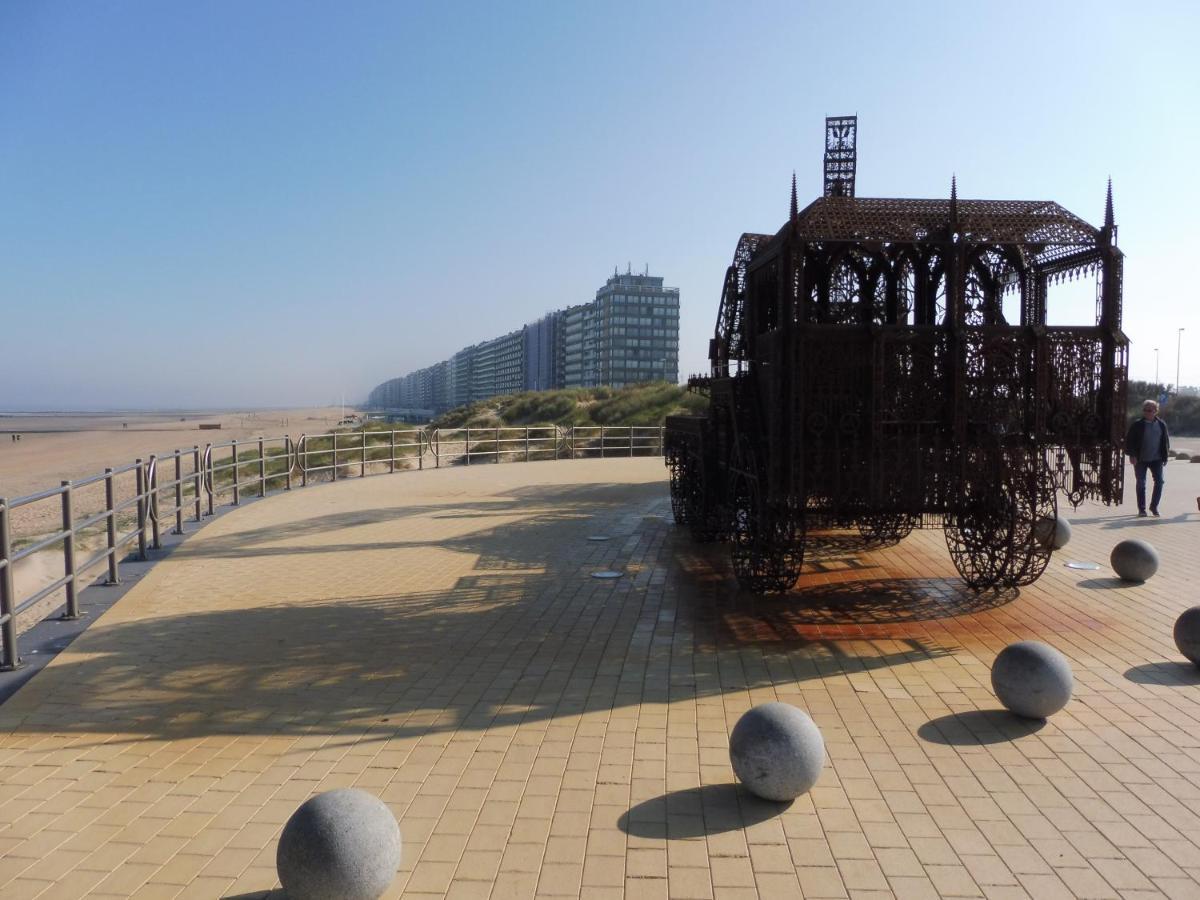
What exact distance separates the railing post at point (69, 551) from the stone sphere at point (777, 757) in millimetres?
5285

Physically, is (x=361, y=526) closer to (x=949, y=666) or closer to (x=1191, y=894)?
(x=949, y=666)

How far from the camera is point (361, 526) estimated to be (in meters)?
13.6

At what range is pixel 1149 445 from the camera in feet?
44.4

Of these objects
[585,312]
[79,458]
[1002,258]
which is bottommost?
[79,458]

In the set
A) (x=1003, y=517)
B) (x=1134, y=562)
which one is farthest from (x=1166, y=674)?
(x=1134, y=562)

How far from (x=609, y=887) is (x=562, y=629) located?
4.05 metres

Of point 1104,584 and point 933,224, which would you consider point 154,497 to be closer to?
point 933,224

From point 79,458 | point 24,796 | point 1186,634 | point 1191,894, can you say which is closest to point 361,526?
point 24,796

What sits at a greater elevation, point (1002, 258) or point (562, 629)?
point (1002, 258)

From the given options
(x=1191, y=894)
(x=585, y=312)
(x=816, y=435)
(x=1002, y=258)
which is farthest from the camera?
(x=585, y=312)

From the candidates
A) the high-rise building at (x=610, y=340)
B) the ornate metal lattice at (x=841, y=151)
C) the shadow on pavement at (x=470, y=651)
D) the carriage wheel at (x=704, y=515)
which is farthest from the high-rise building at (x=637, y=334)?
the shadow on pavement at (x=470, y=651)

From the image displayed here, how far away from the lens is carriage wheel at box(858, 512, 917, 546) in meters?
10.4

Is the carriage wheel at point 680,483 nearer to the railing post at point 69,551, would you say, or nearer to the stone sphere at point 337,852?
the railing post at point 69,551

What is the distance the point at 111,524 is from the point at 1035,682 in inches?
309
